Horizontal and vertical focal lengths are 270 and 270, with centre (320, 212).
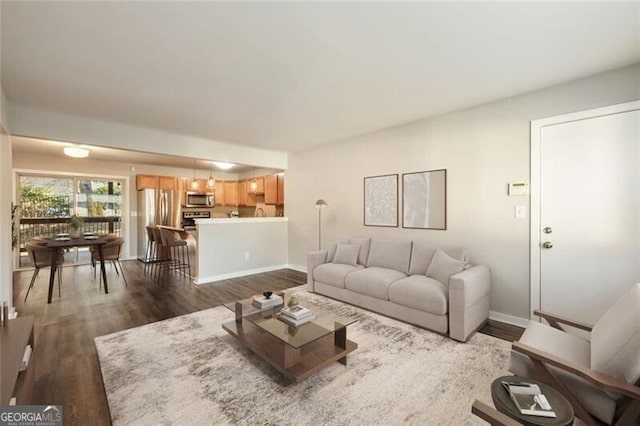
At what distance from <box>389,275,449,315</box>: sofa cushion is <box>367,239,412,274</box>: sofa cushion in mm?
416

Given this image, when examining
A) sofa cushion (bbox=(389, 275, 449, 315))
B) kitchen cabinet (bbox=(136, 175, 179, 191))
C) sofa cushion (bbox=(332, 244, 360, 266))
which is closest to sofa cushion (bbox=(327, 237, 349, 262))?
sofa cushion (bbox=(332, 244, 360, 266))

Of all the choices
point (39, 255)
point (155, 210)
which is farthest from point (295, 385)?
point (155, 210)

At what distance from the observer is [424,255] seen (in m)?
3.47

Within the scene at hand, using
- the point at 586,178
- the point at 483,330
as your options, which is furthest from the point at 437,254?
the point at 586,178

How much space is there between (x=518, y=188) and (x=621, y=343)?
1944 mm

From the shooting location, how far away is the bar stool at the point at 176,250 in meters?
5.22

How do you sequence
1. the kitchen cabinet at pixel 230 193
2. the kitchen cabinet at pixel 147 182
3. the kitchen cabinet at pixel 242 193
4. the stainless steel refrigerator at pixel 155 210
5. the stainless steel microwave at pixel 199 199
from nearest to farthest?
the stainless steel refrigerator at pixel 155 210 < the kitchen cabinet at pixel 147 182 < the stainless steel microwave at pixel 199 199 < the kitchen cabinet at pixel 242 193 < the kitchen cabinet at pixel 230 193

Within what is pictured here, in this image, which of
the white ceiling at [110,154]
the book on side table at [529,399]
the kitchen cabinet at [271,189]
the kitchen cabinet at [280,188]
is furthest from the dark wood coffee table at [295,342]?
the kitchen cabinet at [271,189]

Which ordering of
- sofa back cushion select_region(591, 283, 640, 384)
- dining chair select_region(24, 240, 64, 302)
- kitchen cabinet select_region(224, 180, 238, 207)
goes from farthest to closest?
kitchen cabinet select_region(224, 180, 238, 207), dining chair select_region(24, 240, 64, 302), sofa back cushion select_region(591, 283, 640, 384)

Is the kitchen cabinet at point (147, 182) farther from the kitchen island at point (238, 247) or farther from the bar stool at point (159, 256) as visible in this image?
the kitchen island at point (238, 247)

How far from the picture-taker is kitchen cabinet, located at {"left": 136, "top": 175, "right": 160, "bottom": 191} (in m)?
6.87

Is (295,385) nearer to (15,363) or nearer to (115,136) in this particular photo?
(15,363)

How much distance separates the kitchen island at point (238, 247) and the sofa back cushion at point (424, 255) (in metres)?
3.22

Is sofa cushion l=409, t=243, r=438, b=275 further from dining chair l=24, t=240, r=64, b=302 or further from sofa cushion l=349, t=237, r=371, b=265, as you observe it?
dining chair l=24, t=240, r=64, b=302
